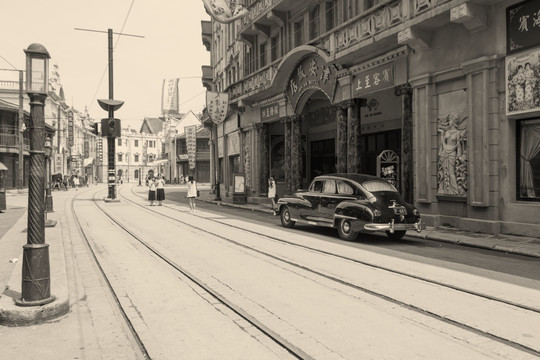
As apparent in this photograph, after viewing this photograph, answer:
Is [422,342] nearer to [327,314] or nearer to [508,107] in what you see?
[327,314]

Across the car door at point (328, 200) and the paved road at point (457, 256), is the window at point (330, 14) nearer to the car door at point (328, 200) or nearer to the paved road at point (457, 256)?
the car door at point (328, 200)

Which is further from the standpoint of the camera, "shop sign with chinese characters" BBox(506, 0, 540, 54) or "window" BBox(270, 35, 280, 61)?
"window" BBox(270, 35, 280, 61)

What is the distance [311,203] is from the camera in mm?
12938

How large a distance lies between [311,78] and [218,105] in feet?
31.0

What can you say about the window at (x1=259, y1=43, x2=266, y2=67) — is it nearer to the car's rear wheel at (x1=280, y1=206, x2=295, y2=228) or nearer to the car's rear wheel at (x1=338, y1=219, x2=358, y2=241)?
the car's rear wheel at (x1=280, y1=206, x2=295, y2=228)

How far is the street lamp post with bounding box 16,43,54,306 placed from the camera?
5.10 m

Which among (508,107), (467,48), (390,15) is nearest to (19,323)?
(508,107)

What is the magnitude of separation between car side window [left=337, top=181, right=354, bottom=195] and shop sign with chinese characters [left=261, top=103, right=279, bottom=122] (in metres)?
12.3

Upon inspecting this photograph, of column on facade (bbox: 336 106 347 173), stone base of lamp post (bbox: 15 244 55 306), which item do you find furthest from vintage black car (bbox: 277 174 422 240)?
stone base of lamp post (bbox: 15 244 55 306)

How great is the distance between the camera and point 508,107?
11.4 metres

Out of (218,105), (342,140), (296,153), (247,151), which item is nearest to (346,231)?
(342,140)

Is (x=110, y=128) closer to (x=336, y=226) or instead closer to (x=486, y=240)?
(x=336, y=226)

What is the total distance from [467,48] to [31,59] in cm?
1117

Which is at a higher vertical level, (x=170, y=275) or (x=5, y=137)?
(x=5, y=137)
